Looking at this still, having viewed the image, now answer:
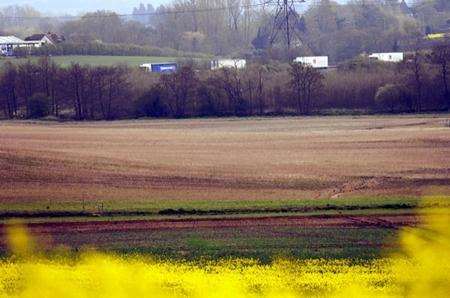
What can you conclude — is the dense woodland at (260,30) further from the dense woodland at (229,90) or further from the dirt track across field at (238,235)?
the dirt track across field at (238,235)

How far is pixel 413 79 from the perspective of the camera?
52.9m

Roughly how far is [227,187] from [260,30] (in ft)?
236

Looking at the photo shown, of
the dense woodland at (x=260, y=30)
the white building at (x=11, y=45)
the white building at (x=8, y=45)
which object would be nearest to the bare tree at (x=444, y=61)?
the dense woodland at (x=260, y=30)

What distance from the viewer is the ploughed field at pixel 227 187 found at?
19.3 metres

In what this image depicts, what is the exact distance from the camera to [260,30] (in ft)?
318

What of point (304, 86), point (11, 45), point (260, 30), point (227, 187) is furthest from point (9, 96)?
point (260, 30)

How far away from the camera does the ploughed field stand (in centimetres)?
1927

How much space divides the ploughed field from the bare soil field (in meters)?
0.05

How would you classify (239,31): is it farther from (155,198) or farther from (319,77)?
(155,198)

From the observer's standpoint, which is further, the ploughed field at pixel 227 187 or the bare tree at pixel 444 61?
the bare tree at pixel 444 61

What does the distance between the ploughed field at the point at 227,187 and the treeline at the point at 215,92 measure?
423 inches

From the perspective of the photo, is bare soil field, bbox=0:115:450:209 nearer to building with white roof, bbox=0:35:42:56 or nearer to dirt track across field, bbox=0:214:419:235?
dirt track across field, bbox=0:214:419:235

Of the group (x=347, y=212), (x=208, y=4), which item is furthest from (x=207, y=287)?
(x=208, y=4)

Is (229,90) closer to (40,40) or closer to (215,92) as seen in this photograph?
(215,92)
